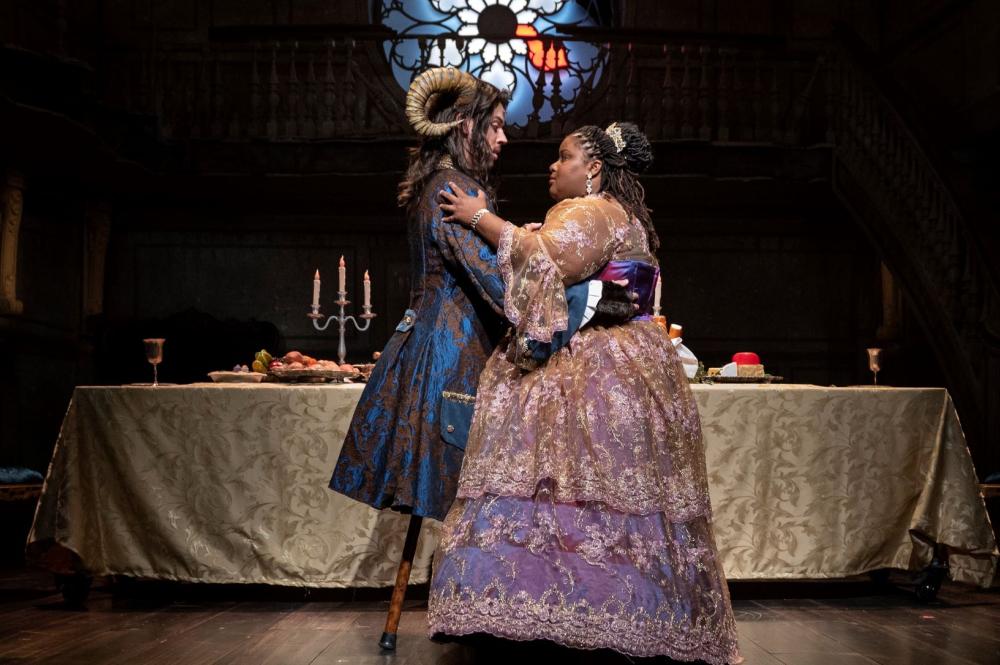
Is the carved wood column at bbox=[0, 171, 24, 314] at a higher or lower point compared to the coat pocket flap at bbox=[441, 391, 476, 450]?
higher

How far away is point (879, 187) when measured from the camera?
7.12 metres

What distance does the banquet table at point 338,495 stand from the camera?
3996 mm

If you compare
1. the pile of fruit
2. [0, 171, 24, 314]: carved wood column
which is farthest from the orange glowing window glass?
the pile of fruit

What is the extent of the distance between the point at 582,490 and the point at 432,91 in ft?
3.89

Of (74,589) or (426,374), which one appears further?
(74,589)

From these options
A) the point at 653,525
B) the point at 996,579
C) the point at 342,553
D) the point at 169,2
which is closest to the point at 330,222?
the point at 169,2

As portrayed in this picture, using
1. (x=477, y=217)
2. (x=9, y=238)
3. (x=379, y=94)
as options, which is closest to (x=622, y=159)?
(x=477, y=217)

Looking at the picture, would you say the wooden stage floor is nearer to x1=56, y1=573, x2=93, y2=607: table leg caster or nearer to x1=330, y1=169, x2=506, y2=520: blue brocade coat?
x1=56, y1=573, x2=93, y2=607: table leg caster

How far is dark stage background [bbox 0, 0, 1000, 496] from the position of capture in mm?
6879

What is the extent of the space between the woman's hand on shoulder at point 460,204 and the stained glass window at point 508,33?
18.5 ft

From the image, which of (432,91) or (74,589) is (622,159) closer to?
(432,91)

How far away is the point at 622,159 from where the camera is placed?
288 centimetres

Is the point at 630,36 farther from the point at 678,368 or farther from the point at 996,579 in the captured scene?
the point at 678,368

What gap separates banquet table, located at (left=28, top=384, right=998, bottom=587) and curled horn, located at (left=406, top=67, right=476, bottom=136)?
1351mm
